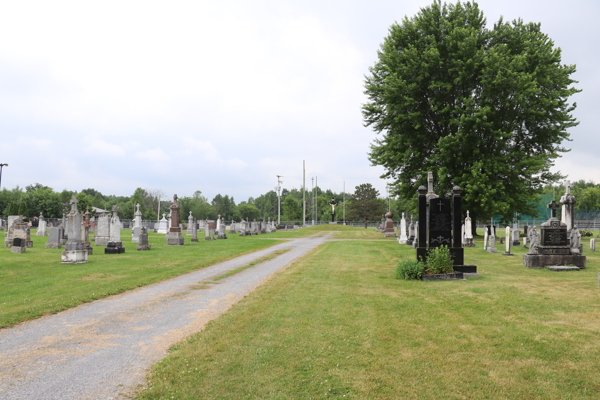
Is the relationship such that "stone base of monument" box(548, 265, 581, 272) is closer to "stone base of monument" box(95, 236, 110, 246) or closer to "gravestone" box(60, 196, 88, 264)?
"gravestone" box(60, 196, 88, 264)

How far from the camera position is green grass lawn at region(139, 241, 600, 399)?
4145 mm

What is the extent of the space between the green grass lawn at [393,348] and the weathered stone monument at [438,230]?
2861 mm

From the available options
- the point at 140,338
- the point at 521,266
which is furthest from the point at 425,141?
the point at 140,338

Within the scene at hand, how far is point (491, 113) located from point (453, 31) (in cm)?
607

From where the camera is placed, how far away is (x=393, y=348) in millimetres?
5379

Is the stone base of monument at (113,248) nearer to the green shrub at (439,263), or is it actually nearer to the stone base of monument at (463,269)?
the green shrub at (439,263)

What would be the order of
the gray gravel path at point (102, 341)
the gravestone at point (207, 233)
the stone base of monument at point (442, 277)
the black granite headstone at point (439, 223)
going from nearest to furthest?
the gray gravel path at point (102, 341), the stone base of monument at point (442, 277), the black granite headstone at point (439, 223), the gravestone at point (207, 233)

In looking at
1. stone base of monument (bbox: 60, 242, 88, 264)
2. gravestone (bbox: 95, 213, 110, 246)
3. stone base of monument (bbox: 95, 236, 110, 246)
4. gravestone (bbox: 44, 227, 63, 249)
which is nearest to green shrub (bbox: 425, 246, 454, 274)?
stone base of monument (bbox: 60, 242, 88, 264)

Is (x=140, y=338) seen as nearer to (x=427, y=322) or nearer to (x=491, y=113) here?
(x=427, y=322)

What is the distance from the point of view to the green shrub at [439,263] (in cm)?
1184

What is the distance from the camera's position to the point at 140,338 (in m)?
6.04

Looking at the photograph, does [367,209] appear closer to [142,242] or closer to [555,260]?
[142,242]

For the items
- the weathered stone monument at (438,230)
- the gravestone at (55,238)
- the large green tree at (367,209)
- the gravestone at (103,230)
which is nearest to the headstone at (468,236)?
the weathered stone monument at (438,230)

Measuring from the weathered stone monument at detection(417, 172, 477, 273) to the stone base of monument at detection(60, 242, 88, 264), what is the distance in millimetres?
12651
